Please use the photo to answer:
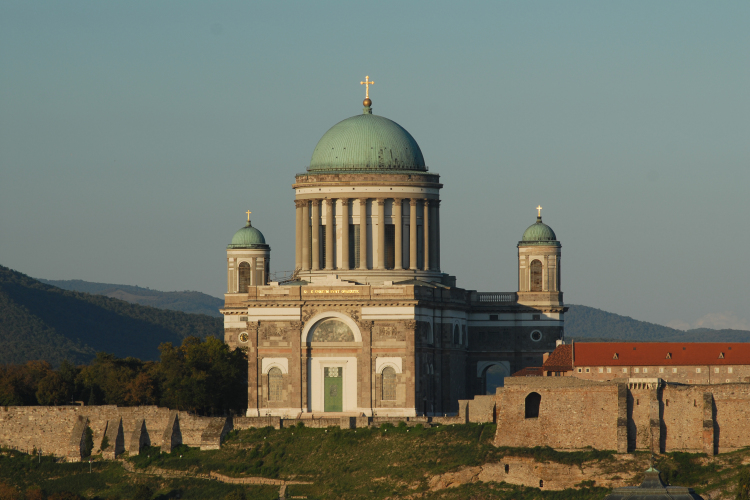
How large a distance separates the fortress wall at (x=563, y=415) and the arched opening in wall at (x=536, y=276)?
2110 cm

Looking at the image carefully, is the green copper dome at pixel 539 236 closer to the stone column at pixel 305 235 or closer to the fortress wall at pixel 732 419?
the stone column at pixel 305 235

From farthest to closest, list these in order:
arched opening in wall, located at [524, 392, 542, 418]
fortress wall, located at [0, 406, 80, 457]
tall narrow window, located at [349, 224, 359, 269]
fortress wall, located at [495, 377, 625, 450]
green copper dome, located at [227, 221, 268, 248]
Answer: green copper dome, located at [227, 221, 268, 248] → tall narrow window, located at [349, 224, 359, 269] → fortress wall, located at [0, 406, 80, 457] → arched opening in wall, located at [524, 392, 542, 418] → fortress wall, located at [495, 377, 625, 450]

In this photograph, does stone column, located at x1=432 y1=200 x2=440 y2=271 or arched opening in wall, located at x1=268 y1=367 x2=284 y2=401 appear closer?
arched opening in wall, located at x1=268 y1=367 x2=284 y2=401

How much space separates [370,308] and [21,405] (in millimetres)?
26526

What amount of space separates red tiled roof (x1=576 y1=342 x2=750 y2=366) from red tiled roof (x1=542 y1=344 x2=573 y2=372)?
48 centimetres

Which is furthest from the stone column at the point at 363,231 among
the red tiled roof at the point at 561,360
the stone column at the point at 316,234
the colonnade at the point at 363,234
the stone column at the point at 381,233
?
the red tiled roof at the point at 561,360

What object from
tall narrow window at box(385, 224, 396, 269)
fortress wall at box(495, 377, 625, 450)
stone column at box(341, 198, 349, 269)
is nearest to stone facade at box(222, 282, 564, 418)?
stone column at box(341, 198, 349, 269)

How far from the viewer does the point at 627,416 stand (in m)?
97.4

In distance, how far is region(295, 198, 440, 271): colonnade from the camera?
116m

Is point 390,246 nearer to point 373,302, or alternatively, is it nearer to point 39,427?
point 373,302

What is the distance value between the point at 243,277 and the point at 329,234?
14.7 meters

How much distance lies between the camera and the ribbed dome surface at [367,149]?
383ft

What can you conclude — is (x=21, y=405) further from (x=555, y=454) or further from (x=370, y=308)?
(x=555, y=454)

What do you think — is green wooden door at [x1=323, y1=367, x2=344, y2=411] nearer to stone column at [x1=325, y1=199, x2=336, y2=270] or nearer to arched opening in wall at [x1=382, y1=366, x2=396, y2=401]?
arched opening in wall at [x1=382, y1=366, x2=396, y2=401]
